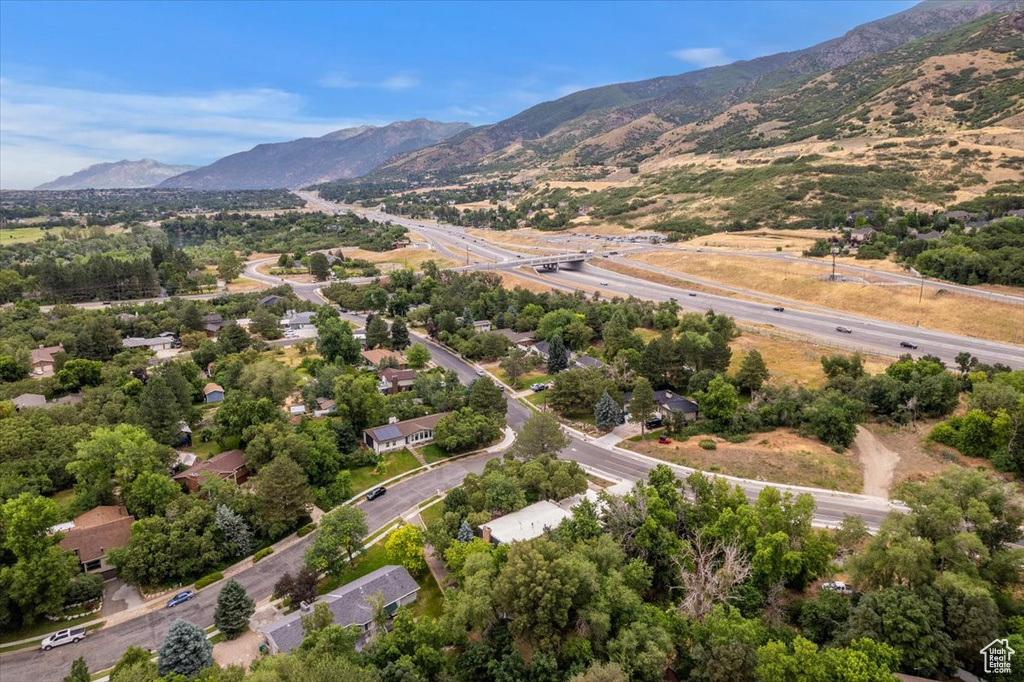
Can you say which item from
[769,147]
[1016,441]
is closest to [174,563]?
[1016,441]

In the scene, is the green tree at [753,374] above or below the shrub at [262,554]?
above

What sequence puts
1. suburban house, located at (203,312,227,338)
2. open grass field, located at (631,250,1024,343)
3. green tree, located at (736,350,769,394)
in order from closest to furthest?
1. green tree, located at (736,350,769,394)
2. open grass field, located at (631,250,1024,343)
3. suburban house, located at (203,312,227,338)

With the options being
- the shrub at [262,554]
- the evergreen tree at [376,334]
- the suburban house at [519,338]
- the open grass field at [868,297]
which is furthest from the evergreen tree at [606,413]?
the open grass field at [868,297]

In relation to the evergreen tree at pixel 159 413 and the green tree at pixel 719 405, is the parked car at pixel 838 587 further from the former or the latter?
the evergreen tree at pixel 159 413

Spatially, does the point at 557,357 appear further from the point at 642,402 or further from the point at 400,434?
the point at 400,434

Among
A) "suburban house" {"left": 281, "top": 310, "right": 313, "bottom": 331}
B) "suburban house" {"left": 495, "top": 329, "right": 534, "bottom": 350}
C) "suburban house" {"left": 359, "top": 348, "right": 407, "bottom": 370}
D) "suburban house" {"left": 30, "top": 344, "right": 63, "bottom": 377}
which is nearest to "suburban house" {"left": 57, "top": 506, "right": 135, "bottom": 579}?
"suburban house" {"left": 359, "top": 348, "right": 407, "bottom": 370}

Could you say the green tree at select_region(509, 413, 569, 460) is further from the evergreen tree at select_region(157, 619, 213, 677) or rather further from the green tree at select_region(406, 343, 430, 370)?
the green tree at select_region(406, 343, 430, 370)

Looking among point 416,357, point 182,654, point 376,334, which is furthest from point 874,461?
point 376,334
